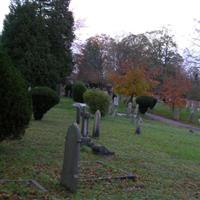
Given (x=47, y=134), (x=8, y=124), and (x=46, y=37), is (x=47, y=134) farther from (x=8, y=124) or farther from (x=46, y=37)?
(x=46, y=37)

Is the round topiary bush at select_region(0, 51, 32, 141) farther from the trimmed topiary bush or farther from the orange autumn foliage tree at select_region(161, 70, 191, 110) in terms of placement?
the orange autumn foliage tree at select_region(161, 70, 191, 110)

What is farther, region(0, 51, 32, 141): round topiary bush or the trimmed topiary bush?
the trimmed topiary bush

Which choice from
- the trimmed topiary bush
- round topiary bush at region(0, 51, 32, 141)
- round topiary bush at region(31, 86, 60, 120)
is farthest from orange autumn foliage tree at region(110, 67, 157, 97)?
round topiary bush at region(0, 51, 32, 141)

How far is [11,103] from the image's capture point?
9.80m

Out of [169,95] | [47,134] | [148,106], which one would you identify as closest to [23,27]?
[148,106]

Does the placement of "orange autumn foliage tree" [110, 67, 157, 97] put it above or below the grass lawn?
above

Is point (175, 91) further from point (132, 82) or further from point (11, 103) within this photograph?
point (11, 103)

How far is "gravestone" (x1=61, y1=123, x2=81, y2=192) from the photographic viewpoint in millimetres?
7680

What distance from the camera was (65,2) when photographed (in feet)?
163

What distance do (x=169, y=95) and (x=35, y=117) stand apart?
33622 millimetres

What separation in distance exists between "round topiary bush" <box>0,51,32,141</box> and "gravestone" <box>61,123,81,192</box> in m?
2.29

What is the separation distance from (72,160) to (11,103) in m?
2.66

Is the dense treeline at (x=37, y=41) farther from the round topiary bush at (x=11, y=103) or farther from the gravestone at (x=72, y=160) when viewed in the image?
the gravestone at (x=72, y=160)

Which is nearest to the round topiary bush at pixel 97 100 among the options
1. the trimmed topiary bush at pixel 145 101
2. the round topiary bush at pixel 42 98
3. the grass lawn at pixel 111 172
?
the round topiary bush at pixel 42 98
